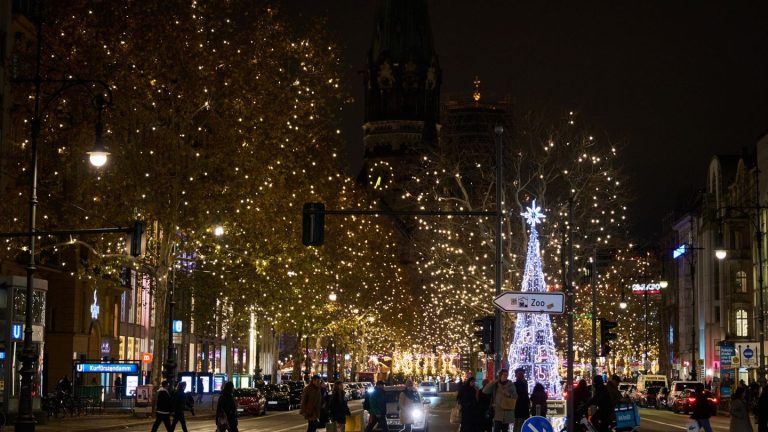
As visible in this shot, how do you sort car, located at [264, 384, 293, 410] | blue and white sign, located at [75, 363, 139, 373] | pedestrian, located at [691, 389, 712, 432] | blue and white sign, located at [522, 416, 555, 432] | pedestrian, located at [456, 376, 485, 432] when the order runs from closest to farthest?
blue and white sign, located at [522, 416, 555, 432]
pedestrian, located at [691, 389, 712, 432]
pedestrian, located at [456, 376, 485, 432]
blue and white sign, located at [75, 363, 139, 373]
car, located at [264, 384, 293, 410]

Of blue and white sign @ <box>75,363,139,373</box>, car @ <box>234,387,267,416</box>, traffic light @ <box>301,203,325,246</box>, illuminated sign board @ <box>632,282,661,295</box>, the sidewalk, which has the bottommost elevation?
the sidewalk

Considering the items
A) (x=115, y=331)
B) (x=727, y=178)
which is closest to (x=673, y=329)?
(x=727, y=178)

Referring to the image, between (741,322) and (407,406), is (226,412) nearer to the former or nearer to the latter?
(407,406)

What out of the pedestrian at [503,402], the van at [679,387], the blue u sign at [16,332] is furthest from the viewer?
the van at [679,387]

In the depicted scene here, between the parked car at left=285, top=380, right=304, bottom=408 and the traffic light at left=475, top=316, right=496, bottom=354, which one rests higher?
the traffic light at left=475, top=316, right=496, bottom=354

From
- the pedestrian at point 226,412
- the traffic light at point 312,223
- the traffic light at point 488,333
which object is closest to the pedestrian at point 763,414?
the traffic light at point 488,333

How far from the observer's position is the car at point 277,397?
69250mm

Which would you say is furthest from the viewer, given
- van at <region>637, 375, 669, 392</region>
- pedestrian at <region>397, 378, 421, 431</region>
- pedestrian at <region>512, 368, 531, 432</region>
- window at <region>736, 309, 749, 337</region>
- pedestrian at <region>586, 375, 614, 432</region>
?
window at <region>736, 309, 749, 337</region>

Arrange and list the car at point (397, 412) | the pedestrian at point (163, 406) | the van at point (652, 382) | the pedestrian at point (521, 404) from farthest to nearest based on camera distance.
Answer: the van at point (652, 382) → the car at point (397, 412) → the pedestrian at point (163, 406) → the pedestrian at point (521, 404)

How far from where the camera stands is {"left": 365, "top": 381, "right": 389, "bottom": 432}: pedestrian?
3194 cm

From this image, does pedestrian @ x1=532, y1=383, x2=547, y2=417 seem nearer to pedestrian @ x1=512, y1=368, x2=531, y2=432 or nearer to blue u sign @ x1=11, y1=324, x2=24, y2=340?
pedestrian @ x1=512, y1=368, x2=531, y2=432

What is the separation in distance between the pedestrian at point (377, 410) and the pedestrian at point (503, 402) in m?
2.67

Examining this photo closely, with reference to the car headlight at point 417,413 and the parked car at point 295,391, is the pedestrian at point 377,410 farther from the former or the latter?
the parked car at point 295,391

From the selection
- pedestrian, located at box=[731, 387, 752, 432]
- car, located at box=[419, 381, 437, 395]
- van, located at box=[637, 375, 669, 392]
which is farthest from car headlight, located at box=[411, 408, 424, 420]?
van, located at box=[637, 375, 669, 392]
